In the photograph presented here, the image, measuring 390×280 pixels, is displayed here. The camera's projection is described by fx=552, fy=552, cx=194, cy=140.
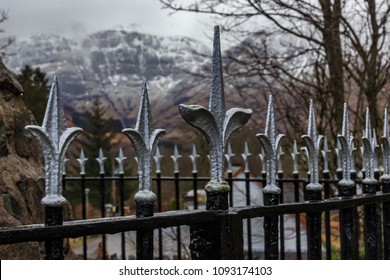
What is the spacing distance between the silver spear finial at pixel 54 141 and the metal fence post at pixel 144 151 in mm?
179

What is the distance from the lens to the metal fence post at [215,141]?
1.57 meters

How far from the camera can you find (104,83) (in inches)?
1058

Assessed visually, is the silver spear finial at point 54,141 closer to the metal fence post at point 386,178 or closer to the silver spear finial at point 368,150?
the silver spear finial at point 368,150

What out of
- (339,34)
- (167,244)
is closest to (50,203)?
(339,34)

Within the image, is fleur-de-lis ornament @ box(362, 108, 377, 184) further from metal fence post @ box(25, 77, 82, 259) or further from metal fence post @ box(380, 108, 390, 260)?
metal fence post @ box(25, 77, 82, 259)

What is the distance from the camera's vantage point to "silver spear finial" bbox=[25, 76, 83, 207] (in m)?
1.32

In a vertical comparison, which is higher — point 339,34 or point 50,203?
point 339,34

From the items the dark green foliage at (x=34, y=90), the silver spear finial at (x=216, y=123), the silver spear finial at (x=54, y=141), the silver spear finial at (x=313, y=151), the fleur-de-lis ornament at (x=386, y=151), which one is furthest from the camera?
the dark green foliage at (x=34, y=90)

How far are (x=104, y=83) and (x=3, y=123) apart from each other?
79.5ft

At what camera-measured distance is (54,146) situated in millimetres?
1324

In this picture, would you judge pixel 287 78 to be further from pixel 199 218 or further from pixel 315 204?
pixel 199 218

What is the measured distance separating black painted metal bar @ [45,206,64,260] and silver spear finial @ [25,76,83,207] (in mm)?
19

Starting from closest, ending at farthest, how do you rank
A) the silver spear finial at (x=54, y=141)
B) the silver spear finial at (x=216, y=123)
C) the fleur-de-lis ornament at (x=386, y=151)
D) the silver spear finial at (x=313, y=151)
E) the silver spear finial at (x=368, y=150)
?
the silver spear finial at (x=54, y=141) → the silver spear finial at (x=216, y=123) → the silver spear finial at (x=313, y=151) → the silver spear finial at (x=368, y=150) → the fleur-de-lis ornament at (x=386, y=151)

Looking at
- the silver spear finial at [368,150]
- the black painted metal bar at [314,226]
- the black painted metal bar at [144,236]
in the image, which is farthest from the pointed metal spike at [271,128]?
→ the silver spear finial at [368,150]
